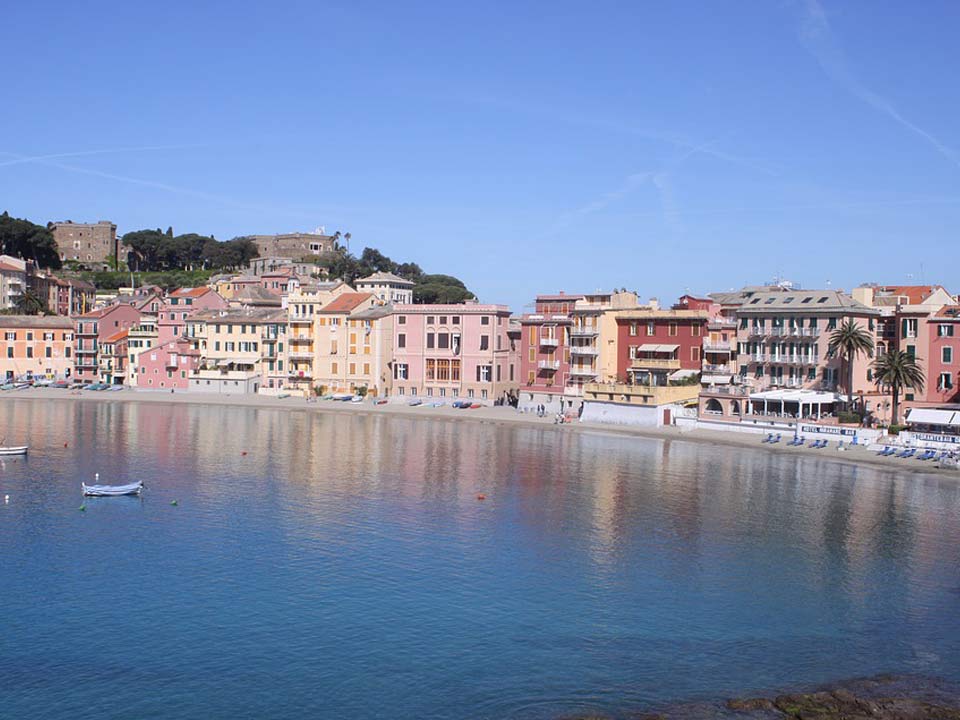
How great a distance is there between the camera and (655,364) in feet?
313

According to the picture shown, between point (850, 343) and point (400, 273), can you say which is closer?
point (850, 343)

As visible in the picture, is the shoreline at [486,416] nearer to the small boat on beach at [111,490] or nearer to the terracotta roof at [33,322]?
the terracotta roof at [33,322]

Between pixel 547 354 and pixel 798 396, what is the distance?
28746 millimetres

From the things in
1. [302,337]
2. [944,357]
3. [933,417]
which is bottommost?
[933,417]

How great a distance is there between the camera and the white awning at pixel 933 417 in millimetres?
74250

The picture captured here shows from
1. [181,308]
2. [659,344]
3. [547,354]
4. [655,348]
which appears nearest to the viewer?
[655,348]

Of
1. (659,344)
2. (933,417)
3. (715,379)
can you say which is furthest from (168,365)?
(933,417)

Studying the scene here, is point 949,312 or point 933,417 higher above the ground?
point 949,312

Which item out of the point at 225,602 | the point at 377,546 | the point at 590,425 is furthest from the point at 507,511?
the point at 590,425

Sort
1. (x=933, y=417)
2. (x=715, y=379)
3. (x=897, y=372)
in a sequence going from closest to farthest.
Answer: (x=933, y=417)
(x=897, y=372)
(x=715, y=379)

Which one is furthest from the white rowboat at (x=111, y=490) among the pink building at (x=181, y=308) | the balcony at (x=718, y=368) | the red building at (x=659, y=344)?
the pink building at (x=181, y=308)

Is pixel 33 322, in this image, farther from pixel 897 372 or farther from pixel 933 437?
pixel 933 437

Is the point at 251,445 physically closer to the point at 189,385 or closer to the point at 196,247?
the point at 189,385

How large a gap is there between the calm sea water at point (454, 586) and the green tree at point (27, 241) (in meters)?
115
